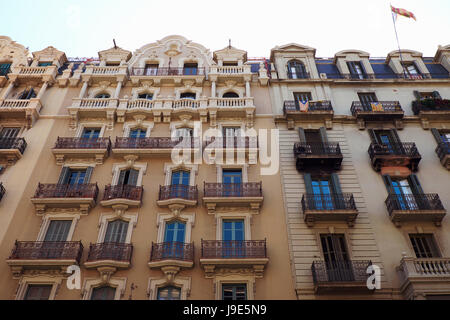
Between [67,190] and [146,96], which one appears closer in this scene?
[67,190]

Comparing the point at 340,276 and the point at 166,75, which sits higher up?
the point at 166,75

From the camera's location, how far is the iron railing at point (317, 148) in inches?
795

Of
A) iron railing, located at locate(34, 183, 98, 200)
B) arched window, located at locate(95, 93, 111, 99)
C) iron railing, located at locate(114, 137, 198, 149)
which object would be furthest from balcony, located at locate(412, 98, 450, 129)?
arched window, located at locate(95, 93, 111, 99)

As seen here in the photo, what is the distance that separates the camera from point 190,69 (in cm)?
2730

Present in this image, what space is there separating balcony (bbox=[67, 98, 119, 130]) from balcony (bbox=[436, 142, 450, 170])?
777 inches

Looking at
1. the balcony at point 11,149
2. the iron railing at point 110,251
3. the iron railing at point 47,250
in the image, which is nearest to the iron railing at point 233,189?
the iron railing at point 110,251

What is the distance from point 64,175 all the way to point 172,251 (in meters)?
8.14

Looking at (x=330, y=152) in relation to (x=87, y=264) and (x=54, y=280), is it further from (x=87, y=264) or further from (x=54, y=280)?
(x=54, y=280)

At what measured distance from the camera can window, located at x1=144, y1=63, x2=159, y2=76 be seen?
26809 mm

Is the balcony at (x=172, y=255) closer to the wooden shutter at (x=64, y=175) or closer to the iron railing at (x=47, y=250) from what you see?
the iron railing at (x=47, y=250)

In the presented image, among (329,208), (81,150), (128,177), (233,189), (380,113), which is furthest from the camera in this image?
(380,113)

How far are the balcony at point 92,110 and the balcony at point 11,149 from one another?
310 centimetres

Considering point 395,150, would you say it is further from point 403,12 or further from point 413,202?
point 403,12

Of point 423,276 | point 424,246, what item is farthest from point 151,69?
point 423,276
